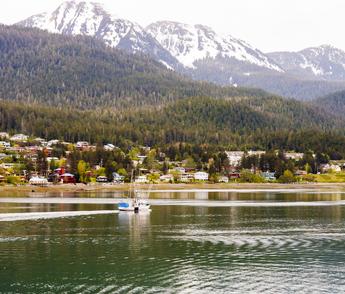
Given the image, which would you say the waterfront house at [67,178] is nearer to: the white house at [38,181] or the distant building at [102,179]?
the white house at [38,181]

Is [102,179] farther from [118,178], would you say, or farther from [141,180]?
[141,180]

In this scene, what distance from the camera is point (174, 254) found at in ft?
177

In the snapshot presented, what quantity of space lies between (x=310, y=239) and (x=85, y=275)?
25.6 m

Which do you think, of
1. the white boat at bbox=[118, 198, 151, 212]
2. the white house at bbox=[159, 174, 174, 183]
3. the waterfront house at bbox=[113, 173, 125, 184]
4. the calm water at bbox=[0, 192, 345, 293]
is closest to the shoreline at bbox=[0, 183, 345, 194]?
the white house at bbox=[159, 174, 174, 183]

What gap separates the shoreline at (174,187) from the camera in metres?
163

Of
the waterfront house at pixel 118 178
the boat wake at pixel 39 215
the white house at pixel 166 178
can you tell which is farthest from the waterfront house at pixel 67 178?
the boat wake at pixel 39 215

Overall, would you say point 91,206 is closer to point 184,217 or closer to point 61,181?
point 184,217

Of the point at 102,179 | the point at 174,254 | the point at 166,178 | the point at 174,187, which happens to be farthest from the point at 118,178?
the point at 174,254

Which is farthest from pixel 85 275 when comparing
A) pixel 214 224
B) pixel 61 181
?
pixel 61 181

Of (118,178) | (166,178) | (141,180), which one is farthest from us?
(166,178)

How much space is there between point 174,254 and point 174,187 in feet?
422

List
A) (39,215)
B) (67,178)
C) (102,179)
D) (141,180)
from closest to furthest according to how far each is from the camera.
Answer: (39,215), (67,178), (102,179), (141,180)

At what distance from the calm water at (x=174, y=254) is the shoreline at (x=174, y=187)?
77.1 m

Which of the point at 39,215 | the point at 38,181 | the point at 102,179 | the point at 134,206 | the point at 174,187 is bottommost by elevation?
the point at 39,215
